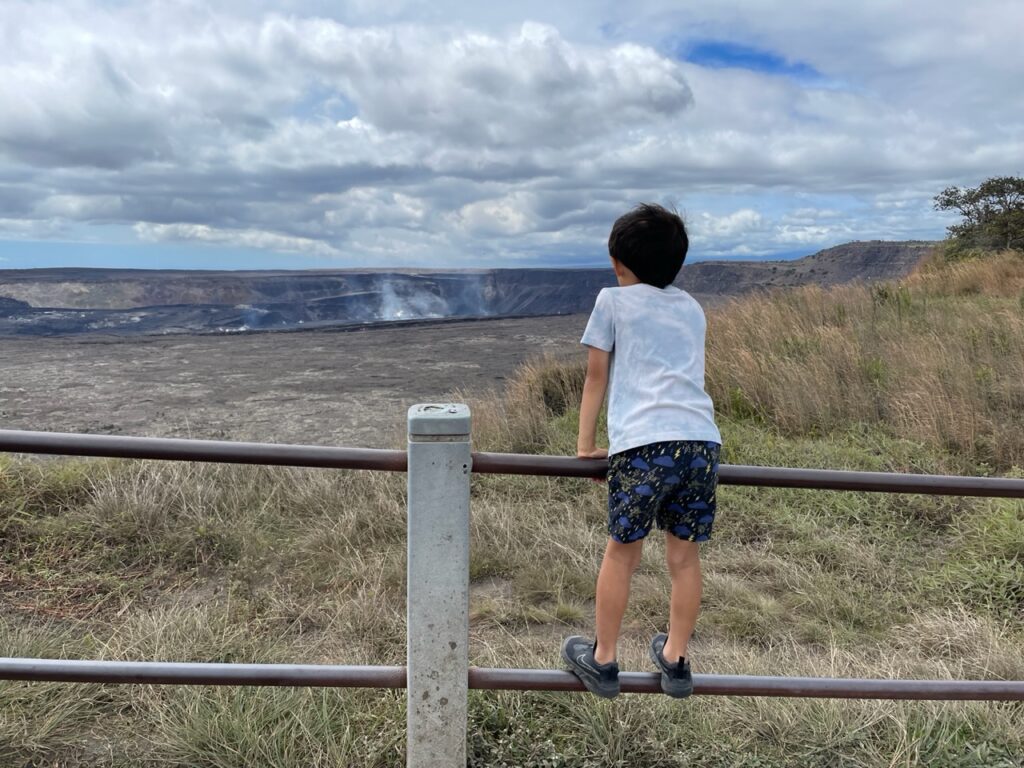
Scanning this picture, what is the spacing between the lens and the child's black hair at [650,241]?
2275 mm

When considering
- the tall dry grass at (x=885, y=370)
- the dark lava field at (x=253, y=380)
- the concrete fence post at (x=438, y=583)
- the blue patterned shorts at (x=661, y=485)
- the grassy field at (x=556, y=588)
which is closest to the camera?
the concrete fence post at (x=438, y=583)

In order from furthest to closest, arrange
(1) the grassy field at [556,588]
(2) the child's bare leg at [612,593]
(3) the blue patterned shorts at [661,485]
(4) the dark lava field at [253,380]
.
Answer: (4) the dark lava field at [253,380]
(1) the grassy field at [556,588]
(2) the child's bare leg at [612,593]
(3) the blue patterned shorts at [661,485]

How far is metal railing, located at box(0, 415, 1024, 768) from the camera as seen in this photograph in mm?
2088

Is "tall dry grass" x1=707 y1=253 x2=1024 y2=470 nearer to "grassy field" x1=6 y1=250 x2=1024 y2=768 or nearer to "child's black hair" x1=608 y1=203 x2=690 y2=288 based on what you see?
"grassy field" x1=6 y1=250 x2=1024 y2=768

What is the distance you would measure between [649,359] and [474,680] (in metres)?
1.02

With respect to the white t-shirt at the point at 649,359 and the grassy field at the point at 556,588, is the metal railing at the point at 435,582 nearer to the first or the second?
the white t-shirt at the point at 649,359

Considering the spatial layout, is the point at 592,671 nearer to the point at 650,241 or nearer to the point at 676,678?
the point at 676,678

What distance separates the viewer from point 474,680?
2.29 meters

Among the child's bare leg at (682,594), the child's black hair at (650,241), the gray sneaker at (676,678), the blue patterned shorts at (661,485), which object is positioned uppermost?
the child's black hair at (650,241)

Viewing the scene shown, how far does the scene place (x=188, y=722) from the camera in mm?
2750

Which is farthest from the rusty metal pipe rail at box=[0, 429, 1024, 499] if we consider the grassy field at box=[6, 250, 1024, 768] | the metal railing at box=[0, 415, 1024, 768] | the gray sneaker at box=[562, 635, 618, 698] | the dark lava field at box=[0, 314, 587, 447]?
the dark lava field at box=[0, 314, 587, 447]

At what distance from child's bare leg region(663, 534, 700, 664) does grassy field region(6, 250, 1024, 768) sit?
0.59 metres

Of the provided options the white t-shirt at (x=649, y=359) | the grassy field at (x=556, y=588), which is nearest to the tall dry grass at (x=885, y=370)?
the grassy field at (x=556, y=588)

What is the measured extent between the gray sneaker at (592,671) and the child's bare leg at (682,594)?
18 cm
